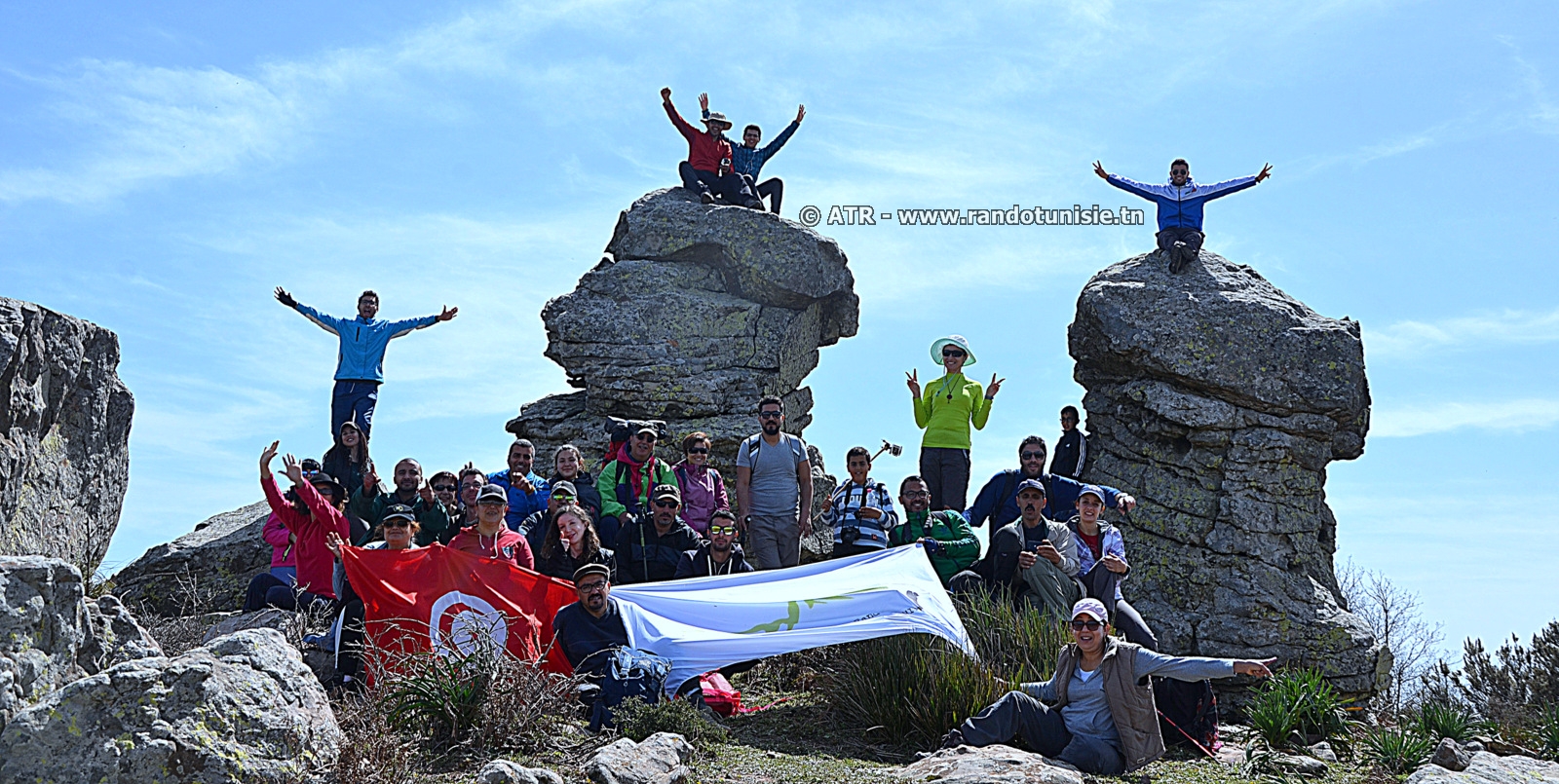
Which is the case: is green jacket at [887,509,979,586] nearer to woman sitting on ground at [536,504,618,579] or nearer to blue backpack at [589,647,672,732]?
woman sitting on ground at [536,504,618,579]

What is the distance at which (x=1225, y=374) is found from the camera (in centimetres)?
1655

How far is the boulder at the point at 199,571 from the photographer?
14.8m

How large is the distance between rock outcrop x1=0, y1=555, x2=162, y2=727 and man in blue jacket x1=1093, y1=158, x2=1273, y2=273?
1429 cm

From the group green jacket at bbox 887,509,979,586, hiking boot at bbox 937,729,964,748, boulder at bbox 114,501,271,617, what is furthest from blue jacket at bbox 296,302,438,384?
hiking boot at bbox 937,729,964,748

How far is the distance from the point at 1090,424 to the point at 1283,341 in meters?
2.87

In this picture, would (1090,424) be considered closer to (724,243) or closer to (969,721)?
(724,243)

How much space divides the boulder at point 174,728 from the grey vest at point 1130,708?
5.39 metres

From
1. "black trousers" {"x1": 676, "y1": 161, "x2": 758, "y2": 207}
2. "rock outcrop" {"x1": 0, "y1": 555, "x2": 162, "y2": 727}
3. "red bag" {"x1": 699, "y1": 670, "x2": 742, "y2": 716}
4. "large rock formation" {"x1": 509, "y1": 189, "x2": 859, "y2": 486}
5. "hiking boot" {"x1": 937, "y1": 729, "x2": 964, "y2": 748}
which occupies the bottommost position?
"hiking boot" {"x1": 937, "y1": 729, "x2": 964, "y2": 748}

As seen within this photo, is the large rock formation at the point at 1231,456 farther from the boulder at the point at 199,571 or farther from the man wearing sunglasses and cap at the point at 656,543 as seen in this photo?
the boulder at the point at 199,571

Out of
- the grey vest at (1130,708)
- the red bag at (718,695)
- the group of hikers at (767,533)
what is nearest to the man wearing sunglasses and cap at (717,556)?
the group of hikers at (767,533)

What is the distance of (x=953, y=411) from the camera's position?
47.3 feet

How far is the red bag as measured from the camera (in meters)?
10.1

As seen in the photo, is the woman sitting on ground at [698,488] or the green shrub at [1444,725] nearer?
the green shrub at [1444,725]

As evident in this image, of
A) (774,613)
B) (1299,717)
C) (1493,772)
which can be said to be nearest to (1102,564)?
(1299,717)
